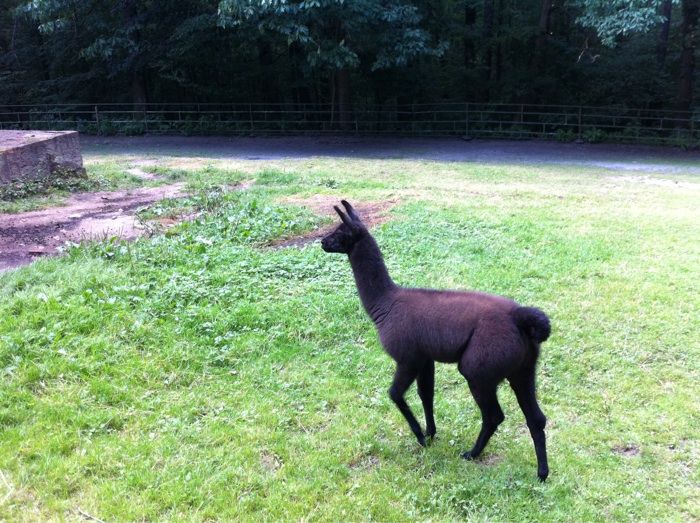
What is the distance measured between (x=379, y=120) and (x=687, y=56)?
10.7 metres

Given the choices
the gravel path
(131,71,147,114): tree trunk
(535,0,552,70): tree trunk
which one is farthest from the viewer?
(131,71,147,114): tree trunk

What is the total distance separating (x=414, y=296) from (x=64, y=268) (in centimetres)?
416

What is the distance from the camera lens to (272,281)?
657 cm

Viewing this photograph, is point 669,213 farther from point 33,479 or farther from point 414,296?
point 33,479

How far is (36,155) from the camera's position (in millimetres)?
11703

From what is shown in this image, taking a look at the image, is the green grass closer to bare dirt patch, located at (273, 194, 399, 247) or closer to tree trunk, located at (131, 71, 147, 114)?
bare dirt patch, located at (273, 194, 399, 247)

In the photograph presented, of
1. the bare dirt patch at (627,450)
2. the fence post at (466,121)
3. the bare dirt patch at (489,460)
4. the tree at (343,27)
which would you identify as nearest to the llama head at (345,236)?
the bare dirt patch at (489,460)

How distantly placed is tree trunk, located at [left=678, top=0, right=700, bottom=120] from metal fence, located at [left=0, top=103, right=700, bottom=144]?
0.56 m

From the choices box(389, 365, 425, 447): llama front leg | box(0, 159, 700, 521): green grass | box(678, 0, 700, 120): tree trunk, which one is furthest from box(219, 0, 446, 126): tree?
box(389, 365, 425, 447): llama front leg

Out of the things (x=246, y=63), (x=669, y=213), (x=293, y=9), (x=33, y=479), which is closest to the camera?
(x=33, y=479)

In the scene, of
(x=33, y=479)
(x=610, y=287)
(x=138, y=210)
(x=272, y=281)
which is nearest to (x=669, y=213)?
(x=610, y=287)

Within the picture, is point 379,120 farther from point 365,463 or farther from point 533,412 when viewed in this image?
point 533,412

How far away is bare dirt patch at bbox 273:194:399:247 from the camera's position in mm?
8141

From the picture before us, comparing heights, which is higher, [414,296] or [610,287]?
[414,296]
